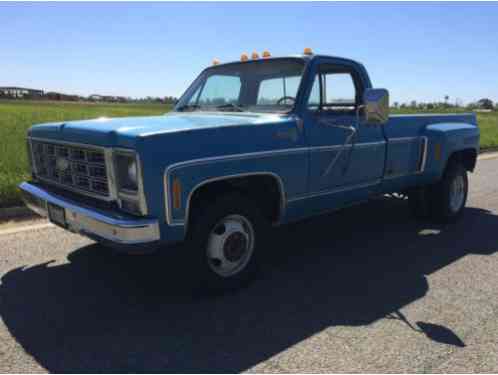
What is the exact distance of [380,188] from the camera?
15.9ft

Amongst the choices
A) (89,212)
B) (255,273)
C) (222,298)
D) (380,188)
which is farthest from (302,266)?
(89,212)

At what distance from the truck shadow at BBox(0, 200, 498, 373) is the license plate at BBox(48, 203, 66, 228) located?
57 centimetres

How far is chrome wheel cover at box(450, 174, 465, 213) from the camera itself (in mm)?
5902

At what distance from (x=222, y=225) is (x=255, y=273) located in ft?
1.87

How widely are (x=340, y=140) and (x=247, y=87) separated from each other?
112 cm

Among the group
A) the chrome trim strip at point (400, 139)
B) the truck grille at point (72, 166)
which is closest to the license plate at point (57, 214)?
the truck grille at point (72, 166)

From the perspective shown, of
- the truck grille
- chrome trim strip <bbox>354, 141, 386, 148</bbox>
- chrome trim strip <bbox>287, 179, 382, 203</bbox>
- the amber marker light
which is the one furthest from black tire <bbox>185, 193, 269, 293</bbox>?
chrome trim strip <bbox>354, 141, 386, 148</bbox>

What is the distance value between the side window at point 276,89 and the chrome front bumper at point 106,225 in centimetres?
192

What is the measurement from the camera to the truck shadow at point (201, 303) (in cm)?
272

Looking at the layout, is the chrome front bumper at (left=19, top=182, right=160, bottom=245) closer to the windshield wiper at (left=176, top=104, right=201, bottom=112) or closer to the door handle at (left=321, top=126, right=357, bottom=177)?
the windshield wiper at (left=176, top=104, right=201, bottom=112)

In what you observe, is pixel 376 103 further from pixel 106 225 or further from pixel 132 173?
pixel 106 225

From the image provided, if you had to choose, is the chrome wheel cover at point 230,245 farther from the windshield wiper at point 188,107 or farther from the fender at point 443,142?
the fender at point 443,142

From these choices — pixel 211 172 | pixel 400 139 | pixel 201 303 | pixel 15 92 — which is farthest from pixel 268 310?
pixel 15 92

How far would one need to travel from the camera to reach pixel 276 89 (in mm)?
4289
